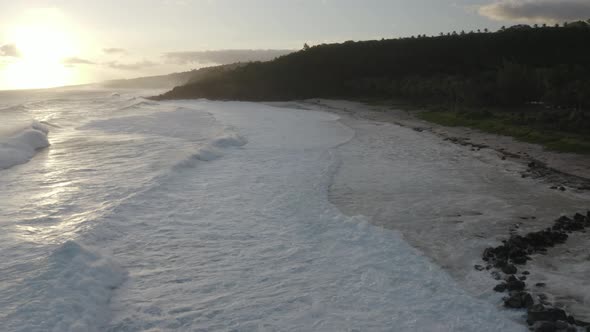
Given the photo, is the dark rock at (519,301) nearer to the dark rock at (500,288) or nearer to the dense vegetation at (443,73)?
the dark rock at (500,288)

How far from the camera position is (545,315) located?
20.4 ft

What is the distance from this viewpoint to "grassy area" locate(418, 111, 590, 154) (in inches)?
702

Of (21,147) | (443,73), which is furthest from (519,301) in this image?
(443,73)

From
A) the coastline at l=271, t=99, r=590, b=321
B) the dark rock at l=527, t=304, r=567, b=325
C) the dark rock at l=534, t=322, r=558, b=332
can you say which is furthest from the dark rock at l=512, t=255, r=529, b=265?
the dark rock at l=534, t=322, r=558, b=332

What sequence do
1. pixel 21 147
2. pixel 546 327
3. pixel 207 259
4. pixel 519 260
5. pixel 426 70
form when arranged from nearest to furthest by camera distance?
pixel 546 327 → pixel 519 260 → pixel 207 259 → pixel 21 147 → pixel 426 70

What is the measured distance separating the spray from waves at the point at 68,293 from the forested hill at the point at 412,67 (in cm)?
3080

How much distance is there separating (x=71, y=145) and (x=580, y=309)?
2302 cm

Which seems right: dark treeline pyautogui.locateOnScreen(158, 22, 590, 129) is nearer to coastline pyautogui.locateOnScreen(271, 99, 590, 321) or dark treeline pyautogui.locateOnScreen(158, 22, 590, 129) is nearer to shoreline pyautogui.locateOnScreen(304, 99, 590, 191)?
shoreline pyautogui.locateOnScreen(304, 99, 590, 191)

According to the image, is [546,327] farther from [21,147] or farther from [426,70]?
[426,70]

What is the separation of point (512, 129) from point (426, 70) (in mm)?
42405

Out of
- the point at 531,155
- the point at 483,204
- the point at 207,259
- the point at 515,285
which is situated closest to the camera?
the point at 515,285

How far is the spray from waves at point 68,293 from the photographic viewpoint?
6363 millimetres

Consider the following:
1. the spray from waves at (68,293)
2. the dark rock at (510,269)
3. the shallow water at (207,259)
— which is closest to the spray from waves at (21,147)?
the shallow water at (207,259)

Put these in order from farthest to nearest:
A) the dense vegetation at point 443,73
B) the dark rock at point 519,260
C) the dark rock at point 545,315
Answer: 1. the dense vegetation at point 443,73
2. the dark rock at point 519,260
3. the dark rock at point 545,315
